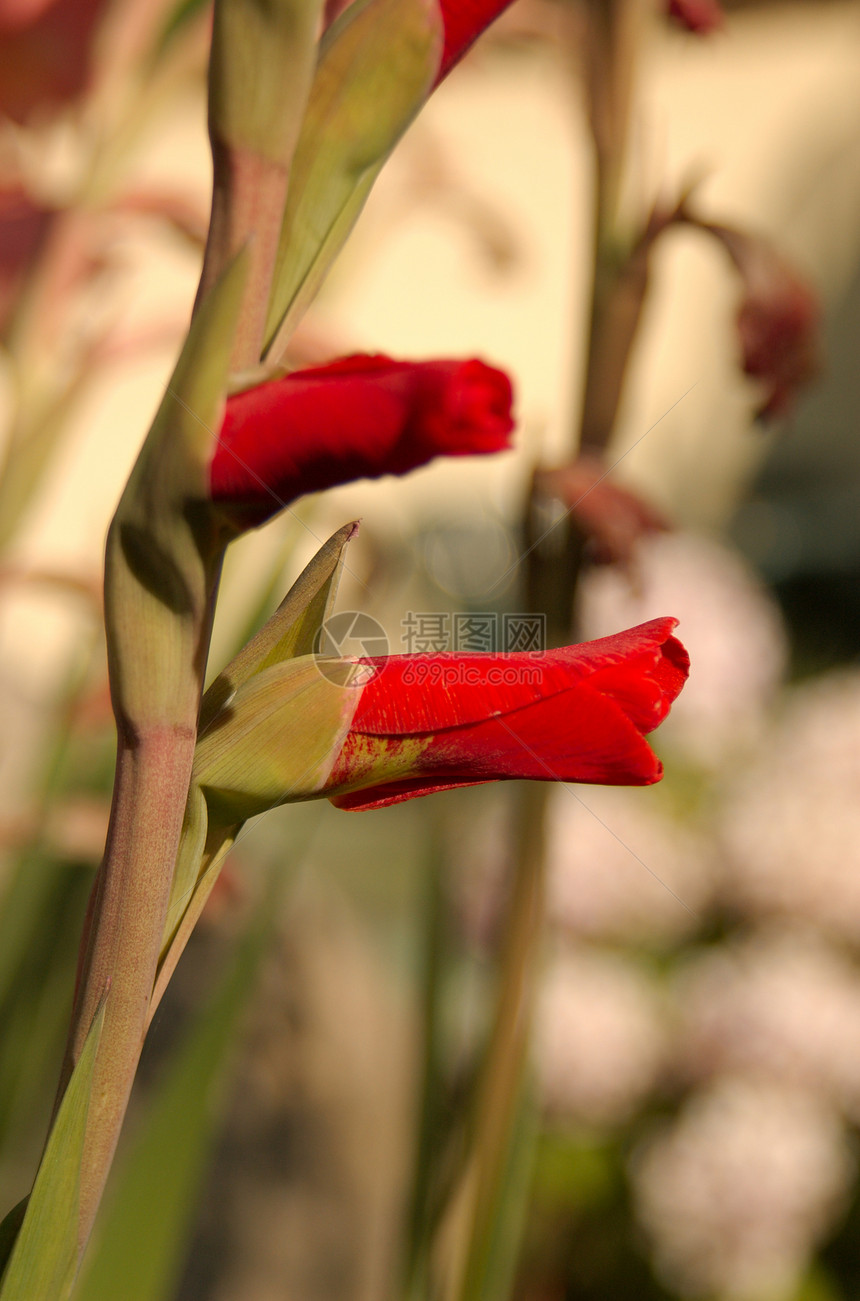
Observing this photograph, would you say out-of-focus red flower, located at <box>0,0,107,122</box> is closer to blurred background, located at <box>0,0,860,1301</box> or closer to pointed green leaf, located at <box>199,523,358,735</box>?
blurred background, located at <box>0,0,860,1301</box>

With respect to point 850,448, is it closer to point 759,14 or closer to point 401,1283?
point 759,14

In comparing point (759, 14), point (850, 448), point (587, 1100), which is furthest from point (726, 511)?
point (587, 1100)

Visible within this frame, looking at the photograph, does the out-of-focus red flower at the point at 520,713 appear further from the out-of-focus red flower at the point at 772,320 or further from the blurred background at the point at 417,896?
the out-of-focus red flower at the point at 772,320

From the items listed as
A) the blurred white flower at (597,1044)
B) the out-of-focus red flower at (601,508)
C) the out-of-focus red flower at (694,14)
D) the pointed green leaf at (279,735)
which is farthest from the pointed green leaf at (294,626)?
the blurred white flower at (597,1044)

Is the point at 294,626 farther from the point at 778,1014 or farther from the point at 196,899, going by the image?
the point at 778,1014

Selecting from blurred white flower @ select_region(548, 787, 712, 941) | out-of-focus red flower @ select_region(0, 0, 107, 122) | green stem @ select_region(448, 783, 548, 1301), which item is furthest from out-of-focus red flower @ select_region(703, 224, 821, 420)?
blurred white flower @ select_region(548, 787, 712, 941)

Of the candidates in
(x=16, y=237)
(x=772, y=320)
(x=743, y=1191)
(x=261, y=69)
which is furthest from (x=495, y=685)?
(x=743, y=1191)
